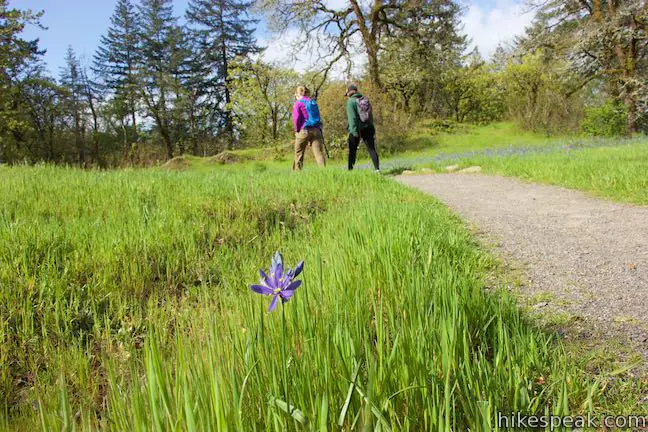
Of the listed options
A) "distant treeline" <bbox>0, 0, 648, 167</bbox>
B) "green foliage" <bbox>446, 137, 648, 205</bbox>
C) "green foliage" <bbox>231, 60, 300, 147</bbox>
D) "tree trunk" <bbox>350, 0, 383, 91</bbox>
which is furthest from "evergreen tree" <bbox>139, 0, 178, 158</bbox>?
"green foliage" <bbox>446, 137, 648, 205</bbox>

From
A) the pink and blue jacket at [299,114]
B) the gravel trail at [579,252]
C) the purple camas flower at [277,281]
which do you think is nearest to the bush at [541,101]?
the pink and blue jacket at [299,114]

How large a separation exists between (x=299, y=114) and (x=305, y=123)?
243 millimetres

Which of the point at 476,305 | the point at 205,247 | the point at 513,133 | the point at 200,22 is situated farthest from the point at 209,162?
the point at 200,22

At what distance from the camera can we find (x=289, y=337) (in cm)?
122

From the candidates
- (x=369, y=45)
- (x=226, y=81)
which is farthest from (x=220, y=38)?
(x=369, y=45)

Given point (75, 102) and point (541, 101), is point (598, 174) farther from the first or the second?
point (75, 102)

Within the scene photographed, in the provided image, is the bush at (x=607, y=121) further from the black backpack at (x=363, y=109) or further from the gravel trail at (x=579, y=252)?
the gravel trail at (x=579, y=252)

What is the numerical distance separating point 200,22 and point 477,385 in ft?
163

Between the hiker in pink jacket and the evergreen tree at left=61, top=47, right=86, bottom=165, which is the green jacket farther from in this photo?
the evergreen tree at left=61, top=47, right=86, bottom=165

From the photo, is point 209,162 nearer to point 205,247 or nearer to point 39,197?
point 39,197

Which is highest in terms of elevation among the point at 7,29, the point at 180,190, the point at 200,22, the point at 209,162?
the point at 200,22

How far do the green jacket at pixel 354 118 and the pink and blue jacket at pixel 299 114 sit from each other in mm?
994

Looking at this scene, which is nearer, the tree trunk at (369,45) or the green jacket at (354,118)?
the green jacket at (354,118)

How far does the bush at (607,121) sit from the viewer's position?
62.0 ft
